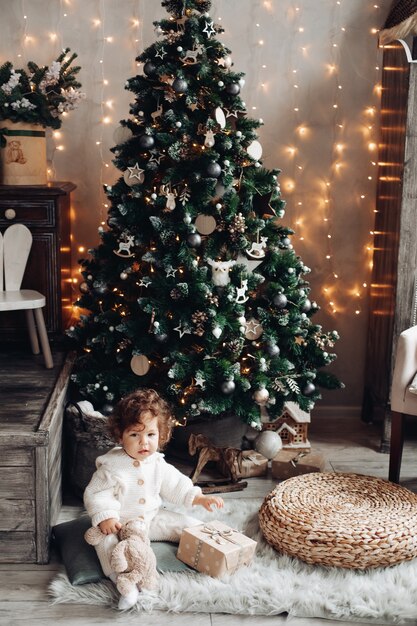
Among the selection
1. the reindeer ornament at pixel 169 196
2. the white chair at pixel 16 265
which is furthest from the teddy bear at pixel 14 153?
the reindeer ornament at pixel 169 196

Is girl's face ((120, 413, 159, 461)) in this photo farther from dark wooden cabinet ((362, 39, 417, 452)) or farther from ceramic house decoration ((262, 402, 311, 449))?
dark wooden cabinet ((362, 39, 417, 452))

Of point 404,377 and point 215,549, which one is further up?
point 404,377

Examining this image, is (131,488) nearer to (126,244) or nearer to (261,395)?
(261,395)

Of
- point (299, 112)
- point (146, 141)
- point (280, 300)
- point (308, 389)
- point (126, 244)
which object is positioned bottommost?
point (308, 389)

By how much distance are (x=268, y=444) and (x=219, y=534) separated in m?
0.89

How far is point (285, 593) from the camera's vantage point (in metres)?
2.47

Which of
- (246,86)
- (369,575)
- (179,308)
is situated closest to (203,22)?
(246,86)

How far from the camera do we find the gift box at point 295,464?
339 centimetres

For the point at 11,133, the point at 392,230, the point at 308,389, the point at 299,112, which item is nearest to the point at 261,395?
the point at 308,389

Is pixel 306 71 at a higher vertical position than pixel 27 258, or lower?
higher

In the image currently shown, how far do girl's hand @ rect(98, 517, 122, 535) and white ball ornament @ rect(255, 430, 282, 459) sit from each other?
1.09 metres

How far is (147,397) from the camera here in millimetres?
2711

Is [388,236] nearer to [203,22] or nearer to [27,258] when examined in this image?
[203,22]

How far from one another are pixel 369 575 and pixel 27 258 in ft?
6.85
